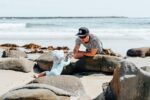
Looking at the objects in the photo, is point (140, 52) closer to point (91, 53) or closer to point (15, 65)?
point (91, 53)

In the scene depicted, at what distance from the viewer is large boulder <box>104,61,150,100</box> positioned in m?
5.33

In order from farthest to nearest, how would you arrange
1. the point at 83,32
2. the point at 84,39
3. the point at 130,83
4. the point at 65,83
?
the point at 84,39
the point at 83,32
the point at 65,83
the point at 130,83

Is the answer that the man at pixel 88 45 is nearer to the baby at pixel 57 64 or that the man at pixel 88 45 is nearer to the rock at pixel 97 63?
the rock at pixel 97 63

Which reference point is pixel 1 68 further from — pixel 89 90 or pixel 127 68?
pixel 127 68

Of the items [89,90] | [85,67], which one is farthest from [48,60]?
[89,90]

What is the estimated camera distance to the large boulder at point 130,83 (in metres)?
5.33

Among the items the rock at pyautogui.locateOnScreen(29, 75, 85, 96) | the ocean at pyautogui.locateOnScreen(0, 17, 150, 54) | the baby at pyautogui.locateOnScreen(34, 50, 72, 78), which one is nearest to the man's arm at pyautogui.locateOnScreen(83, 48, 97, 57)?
the baby at pyautogui.locateOnScreen(34, 50, 72, 78)

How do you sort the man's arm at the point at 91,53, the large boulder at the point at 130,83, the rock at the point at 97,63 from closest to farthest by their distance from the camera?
the large boulder at the point at 130,83 → the rock at the point at 97,63 → the man's arm at the point at 91,53

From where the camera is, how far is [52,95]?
582cm

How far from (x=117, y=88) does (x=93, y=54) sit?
11.8ft

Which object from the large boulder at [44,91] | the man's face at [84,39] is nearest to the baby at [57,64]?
the man's face at [84,39]

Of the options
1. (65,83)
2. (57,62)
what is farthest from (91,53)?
(65,83)

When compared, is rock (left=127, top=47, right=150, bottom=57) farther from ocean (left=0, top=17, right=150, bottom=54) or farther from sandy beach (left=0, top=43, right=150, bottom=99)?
sandy beach (left=0, top=43, right=150, bottom=99)

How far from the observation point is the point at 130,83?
220 inches
